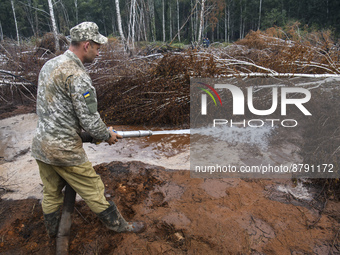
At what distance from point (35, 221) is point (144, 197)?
133 cm

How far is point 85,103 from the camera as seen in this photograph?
2002 mm

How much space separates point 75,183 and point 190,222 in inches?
54.2

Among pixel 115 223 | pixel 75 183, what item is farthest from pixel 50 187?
pixel 115 223

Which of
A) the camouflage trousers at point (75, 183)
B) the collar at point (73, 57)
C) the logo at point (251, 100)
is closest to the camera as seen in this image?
the collar at point (73, 57)

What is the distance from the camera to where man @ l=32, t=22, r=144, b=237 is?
1.99 m

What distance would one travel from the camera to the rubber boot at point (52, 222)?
7.65ft

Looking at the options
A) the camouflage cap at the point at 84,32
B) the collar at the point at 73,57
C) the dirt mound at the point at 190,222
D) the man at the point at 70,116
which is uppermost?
the camouflage cap at the point at 84,32

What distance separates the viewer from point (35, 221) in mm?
2678

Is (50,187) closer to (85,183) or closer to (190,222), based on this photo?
(85,183)

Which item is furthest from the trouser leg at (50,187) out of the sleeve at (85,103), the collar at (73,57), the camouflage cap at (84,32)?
the camouflage cap at (84,32)

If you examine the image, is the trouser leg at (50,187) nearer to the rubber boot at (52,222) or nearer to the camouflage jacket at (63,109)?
the rubber boot at (52,222)

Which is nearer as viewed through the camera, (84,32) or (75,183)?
(84,32)

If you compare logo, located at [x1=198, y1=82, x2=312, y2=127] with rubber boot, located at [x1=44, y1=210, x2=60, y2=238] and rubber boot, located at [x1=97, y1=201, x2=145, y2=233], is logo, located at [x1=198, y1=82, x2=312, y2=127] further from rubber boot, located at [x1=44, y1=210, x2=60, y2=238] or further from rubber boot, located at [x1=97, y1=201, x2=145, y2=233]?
rubber boot, located at [x1=44, y1=210, x2=60, y2=238]

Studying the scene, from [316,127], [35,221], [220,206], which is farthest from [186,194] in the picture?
[316,127]
